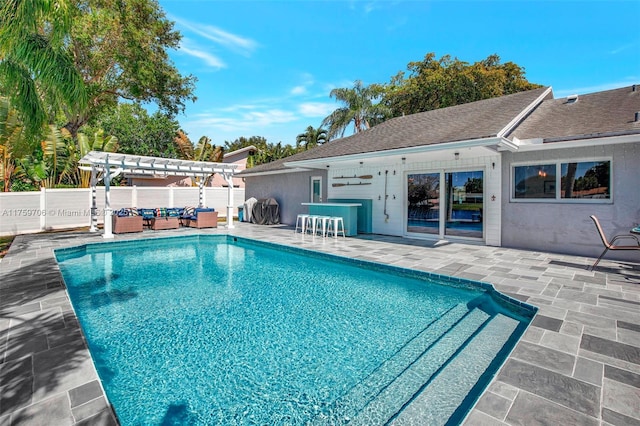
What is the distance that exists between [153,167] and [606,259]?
15.7 metres

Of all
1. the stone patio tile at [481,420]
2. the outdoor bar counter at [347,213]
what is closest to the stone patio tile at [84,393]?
the stone patio tile at [481,420]

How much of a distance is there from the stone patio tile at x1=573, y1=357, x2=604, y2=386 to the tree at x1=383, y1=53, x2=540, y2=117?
20.9 m

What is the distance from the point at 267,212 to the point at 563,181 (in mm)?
12533

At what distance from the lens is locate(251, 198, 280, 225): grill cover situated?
16.3 metres

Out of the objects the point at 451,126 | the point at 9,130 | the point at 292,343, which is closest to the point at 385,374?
the point at 292,343

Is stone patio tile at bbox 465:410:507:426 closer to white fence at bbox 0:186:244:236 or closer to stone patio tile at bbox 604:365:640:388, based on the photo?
stone patio tile at bbox 604:365:640:388

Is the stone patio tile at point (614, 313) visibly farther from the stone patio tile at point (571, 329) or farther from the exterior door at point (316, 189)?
the exterior door at point (316, 189)

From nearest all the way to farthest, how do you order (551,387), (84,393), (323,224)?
(84,393) → (551,387) → (323,224)

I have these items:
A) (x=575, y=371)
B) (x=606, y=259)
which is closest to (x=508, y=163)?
(x=606, y=259)

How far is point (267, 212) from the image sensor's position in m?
16.3

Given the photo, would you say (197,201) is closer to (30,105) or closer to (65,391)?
(30,105)

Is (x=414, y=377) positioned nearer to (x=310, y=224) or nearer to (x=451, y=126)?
(x=451, y=126)

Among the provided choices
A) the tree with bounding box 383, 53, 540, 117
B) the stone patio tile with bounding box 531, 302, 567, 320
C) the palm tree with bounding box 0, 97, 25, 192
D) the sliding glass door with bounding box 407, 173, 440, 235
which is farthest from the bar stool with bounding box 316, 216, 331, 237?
the tree with bounding box 383, 53, 540, 117

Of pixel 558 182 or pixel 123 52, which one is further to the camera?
pixel 123 52
